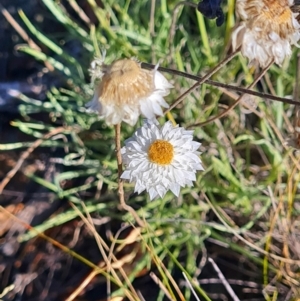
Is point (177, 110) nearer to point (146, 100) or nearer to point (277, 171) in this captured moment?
point (277, 171)

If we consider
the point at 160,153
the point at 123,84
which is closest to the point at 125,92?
the point at 123,84

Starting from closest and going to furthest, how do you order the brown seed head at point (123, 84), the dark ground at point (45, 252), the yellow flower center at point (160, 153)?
the brown seed head at point (123, 84), the yellow flower center at point (160, 153), the dark ground at point (45, 252)

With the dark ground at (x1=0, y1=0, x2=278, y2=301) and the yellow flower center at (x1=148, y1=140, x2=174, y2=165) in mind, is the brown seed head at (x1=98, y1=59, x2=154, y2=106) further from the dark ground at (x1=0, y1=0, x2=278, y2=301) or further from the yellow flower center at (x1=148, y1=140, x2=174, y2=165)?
the dark ground at (x1=0, y1=0, x2=278, y2=301)

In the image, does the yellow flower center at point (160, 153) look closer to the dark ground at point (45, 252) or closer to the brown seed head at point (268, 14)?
the brown seed head at point (268, 14)

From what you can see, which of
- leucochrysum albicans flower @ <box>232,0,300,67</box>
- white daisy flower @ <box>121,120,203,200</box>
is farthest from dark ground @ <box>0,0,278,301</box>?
leucochrysum albicans flower @ <box>232,0,300,67</box>

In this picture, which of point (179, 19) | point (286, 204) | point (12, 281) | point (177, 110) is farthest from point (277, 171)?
point (12, 281)

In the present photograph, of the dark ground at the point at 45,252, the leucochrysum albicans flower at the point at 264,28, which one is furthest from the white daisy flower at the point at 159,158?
the dark ground at the point at 45,252
